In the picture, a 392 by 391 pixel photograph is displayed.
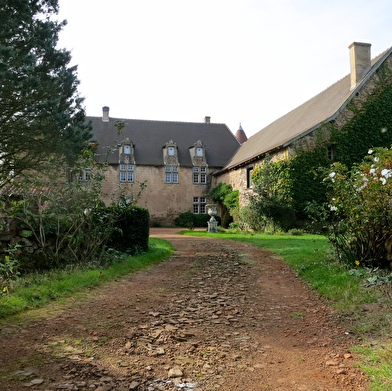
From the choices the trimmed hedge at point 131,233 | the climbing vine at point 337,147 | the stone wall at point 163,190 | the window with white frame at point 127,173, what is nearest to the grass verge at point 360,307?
the trimmed hedge at point 131,233

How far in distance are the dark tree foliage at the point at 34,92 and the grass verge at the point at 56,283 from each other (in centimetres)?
448

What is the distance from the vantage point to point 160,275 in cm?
677

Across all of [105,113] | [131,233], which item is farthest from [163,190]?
[131,233]

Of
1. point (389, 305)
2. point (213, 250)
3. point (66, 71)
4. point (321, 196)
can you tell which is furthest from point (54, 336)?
point (321, 196)

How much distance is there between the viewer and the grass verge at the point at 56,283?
4496 mm

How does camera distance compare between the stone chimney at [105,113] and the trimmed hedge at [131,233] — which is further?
the stone chimney at [105,113]

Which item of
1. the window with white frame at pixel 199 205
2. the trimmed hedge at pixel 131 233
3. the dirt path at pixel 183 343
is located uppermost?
the window with white frame at pixel 199 205

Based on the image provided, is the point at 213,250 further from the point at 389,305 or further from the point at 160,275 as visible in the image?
the point at 389,305

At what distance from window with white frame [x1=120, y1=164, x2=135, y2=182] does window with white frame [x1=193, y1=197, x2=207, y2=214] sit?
574cm

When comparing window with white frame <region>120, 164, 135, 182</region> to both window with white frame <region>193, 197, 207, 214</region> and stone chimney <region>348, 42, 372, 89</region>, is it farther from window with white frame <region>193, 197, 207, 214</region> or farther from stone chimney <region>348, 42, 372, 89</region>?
stone chimney <region>348, 42, 372, 89</region>

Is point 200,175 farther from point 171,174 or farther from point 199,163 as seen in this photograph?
point 171,174

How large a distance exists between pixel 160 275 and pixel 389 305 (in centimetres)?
Answer: 411

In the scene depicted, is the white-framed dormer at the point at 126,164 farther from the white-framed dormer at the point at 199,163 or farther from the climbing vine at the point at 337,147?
the climbing vine at the point at 337,147

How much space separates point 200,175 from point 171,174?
8.51 feet
